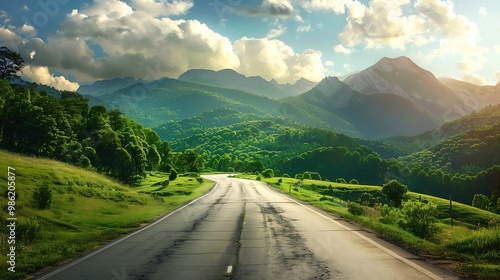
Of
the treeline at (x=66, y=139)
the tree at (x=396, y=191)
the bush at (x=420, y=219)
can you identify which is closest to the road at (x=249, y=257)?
the bush at (x=420, y=219)

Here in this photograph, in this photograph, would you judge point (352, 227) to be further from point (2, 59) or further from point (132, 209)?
point (2, 59)

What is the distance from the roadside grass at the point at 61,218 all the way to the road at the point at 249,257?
3.51 ft

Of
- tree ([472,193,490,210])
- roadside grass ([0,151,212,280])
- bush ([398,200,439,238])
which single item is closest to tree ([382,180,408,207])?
roadside grass ([0,151,212,280])

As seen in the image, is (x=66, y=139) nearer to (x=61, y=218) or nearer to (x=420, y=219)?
(x=61, y=218)

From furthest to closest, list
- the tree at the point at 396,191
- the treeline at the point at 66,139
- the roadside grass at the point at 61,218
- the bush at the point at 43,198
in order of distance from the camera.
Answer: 1. the treeline at the point at 66,139
2. the tree at the point at 396,191
3. the bush at the point at 43,198
4. the roadside grass at the point at 61,218

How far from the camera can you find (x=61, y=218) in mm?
20578

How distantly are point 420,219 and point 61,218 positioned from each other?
61.6ft

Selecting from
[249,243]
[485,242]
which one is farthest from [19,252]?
[485,242]

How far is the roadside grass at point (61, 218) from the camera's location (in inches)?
484

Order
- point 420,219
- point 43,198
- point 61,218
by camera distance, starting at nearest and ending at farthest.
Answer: point 420,219 < point 61,218 < point 43,198

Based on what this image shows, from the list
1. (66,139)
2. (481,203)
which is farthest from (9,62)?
(481,203)

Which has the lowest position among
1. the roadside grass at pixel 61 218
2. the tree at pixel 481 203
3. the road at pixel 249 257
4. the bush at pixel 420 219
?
the tree at pixel 481 203

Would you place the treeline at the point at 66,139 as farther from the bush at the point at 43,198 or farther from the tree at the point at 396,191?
the tree at the point at 396,191

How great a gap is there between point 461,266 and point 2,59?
515 feet
